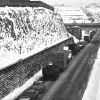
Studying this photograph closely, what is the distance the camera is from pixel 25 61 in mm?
32375

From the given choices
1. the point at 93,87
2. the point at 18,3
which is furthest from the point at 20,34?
the point at 93,87

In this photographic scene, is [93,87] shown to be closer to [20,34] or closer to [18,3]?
[20,34]

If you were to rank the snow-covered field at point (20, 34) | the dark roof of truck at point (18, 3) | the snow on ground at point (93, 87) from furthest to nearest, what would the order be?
the dark roof of truck at point (18, 3) < the snow-covered field at point (20, 34) < the snow on ground at point (93, 87)

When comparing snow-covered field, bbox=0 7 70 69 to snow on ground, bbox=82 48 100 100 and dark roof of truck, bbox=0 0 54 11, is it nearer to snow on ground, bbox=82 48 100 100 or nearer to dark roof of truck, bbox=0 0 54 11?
dark roof of truck, bbox=0 0 54 11

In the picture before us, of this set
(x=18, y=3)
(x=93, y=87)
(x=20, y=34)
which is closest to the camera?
(x=93, y=87)

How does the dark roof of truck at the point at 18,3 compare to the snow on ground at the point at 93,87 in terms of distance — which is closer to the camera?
the snow on ground at the point at 93,87

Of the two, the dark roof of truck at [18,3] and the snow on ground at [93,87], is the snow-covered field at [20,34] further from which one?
the snow on ground at [93,87]

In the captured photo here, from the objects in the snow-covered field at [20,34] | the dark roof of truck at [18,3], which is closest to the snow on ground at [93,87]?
the snow-covered field at [20,34]

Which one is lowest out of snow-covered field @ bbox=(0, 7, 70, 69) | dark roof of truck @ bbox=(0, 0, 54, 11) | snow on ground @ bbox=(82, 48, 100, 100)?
snow on ground @ bbox=(82, 48, 100, 100)

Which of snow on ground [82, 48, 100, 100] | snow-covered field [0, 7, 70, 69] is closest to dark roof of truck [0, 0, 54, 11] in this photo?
snow-covered field [0, 7, 70, 69]

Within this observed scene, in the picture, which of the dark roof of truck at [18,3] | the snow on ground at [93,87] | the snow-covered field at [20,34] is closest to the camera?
the snow on ground at [93,87]

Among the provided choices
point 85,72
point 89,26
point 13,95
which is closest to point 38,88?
point 13,95

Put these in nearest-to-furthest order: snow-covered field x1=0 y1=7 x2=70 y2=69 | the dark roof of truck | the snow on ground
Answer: the snow on ground, snow-covered field x1=0 y1=7 x2=70 y2=69, the dark roof of truck

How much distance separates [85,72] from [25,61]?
36.1 ft
